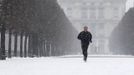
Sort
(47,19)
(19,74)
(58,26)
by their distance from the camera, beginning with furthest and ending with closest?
(58,26) → (47,19) → (19,74)

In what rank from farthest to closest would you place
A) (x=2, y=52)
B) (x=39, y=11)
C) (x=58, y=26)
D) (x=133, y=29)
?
(x=133, y=29) < (x=58, y=26) < (x=39, y=11) < (x=2, y=52)

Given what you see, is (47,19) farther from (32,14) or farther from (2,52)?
(2,52)

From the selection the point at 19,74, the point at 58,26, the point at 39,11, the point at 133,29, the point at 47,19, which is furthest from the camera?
the point at 133,29

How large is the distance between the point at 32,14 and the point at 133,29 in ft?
119

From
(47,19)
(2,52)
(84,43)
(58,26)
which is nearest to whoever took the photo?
(84,43)

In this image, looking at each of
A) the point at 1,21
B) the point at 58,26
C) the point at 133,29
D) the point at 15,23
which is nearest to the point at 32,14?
the point at 15,23

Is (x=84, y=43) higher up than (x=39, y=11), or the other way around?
(x=39, y=11)

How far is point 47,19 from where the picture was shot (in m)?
65.6

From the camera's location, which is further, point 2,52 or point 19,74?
point 2,52

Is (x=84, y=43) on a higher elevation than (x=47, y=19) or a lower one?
lower

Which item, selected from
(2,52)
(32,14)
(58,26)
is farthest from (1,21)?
(58,26)

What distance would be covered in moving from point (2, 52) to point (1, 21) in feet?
9.53

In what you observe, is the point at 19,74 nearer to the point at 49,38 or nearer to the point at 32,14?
the point at 32,14

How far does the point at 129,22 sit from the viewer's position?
91875mm
